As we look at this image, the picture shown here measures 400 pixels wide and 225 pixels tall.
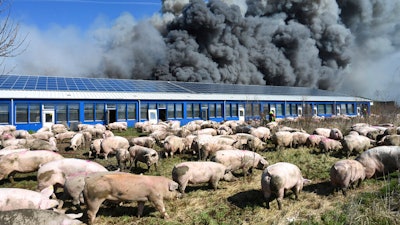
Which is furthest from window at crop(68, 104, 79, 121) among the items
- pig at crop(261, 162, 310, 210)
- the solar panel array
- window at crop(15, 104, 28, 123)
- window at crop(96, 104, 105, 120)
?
pig at crop(261, 162, 310, 210)

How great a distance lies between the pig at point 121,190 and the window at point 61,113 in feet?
81.5

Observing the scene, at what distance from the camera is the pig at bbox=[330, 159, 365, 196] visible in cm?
823

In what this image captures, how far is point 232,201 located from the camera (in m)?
8.23

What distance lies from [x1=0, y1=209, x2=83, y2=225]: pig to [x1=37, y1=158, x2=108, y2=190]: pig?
8.59ft

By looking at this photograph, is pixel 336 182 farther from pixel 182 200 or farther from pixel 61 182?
pixel 61 182

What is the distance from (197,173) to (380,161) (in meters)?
5.11

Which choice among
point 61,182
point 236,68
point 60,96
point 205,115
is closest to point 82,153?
point 61,182

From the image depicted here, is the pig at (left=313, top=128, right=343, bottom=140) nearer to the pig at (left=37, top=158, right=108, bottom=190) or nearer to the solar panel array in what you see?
the pig at (left=37, top=158, right=108, bottom=190)

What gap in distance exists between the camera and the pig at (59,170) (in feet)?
27.1

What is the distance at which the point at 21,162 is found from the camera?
10070 millimetres

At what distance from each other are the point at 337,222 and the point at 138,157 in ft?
23.2

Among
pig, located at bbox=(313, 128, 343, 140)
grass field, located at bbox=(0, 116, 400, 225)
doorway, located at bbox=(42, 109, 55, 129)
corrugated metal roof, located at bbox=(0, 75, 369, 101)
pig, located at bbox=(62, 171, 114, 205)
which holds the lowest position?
grass field, located at bbox=(0, 116, 400, 225)

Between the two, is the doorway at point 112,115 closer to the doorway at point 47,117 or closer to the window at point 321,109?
the doorway at point 47,117

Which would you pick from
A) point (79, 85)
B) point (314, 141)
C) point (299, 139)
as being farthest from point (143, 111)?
point (314, 141)
